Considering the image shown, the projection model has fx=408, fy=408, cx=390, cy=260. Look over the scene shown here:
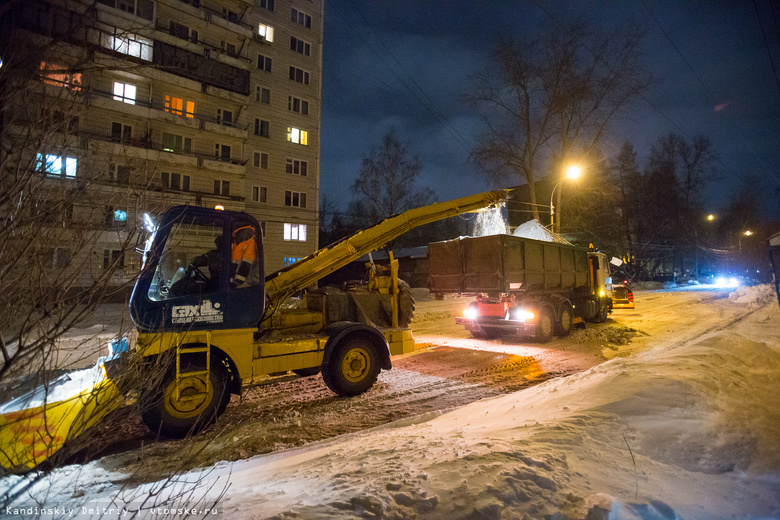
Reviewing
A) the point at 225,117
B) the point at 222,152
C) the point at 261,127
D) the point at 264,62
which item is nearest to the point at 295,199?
the point at 261,127

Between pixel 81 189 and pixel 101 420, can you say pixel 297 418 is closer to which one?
pixel 101 420

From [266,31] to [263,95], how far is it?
15.3ft

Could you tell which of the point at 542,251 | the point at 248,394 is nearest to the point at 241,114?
the point at 542,251

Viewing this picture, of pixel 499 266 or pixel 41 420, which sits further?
pixel 499 266

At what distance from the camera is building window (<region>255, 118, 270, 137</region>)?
2881 centimetres

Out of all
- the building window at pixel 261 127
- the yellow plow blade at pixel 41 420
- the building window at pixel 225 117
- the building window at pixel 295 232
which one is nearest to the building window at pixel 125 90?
the building window at pixel 225 117

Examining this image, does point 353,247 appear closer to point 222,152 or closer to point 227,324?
point 227,324

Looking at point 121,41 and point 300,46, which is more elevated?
point 300,46

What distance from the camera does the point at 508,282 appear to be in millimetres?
10648

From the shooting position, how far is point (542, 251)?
39.7 ft

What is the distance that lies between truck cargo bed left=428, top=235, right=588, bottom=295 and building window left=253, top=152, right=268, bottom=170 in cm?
2015

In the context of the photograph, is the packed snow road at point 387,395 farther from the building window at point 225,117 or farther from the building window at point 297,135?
the building window at point 297,135

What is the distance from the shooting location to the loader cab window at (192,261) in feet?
17.1

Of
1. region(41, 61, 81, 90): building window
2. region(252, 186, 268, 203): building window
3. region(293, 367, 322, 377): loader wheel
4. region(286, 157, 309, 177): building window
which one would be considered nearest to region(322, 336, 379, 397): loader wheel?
region(293, 367, 322, 377): loader wheel
